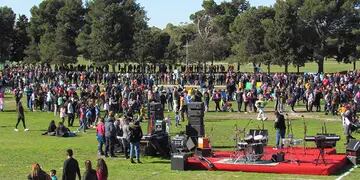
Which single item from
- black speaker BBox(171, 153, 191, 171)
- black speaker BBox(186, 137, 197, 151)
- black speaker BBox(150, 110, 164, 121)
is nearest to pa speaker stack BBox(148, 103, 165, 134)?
black speaker BBox(150, 110, 164, 121)

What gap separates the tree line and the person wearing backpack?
178ft

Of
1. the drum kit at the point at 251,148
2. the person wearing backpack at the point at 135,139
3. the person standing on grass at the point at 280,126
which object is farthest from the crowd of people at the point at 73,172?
the person standing on grass at the point at 280,126

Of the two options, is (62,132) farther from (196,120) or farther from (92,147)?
(196,120)

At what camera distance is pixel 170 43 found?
97625 millimetres

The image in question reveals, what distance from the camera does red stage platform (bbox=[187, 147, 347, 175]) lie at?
67.1ft

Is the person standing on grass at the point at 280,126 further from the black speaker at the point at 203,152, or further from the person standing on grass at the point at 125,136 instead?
the person standing on grass at the point at 125,136

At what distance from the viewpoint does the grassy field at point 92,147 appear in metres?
20.5

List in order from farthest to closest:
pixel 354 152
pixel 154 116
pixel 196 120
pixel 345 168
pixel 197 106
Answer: pixel 154 116, pixel 197 106, pixel 196 120, pixel 354 152, pixel 345 168

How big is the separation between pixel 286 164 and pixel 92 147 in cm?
887

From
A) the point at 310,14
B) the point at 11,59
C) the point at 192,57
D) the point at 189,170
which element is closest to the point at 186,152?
the point at 189,170

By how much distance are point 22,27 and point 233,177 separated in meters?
85.2

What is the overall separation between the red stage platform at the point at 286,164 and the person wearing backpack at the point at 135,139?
1.90m

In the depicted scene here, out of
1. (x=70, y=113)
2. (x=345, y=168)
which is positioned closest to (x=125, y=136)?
(x=345, y=168)

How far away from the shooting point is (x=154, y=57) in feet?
288
